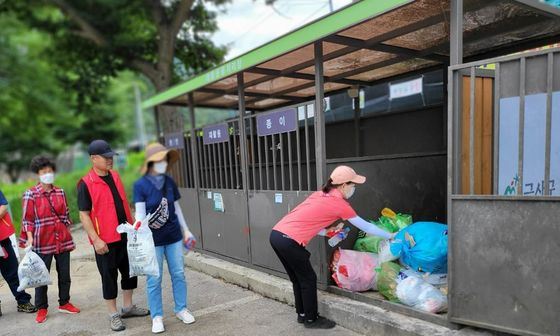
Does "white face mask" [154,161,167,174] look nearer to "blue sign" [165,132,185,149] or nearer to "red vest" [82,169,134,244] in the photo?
"red vest" [82,169,134,244]

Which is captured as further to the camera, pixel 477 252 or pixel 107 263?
pixel 107 263

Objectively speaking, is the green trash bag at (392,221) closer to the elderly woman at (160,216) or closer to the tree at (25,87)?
the elderly woman at (160,216)

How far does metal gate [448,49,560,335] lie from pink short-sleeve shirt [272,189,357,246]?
0.85 metres

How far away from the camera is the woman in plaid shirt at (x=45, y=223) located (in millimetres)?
4172

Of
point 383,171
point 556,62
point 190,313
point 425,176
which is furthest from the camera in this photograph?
point 425,176

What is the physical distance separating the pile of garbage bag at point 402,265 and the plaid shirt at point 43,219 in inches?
114

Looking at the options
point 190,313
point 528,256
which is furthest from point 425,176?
point 190,313

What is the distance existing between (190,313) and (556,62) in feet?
12.2

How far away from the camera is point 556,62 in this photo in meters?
2.60

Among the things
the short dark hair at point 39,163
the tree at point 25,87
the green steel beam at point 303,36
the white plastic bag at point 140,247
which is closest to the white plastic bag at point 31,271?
the short dark hair at point 39,163

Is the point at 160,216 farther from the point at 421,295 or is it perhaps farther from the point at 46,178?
the point at 421,295

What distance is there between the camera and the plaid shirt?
4.18 m

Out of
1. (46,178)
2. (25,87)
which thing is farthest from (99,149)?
(25,87)

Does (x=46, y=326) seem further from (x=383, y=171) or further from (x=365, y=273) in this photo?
(x=383, y=171)
